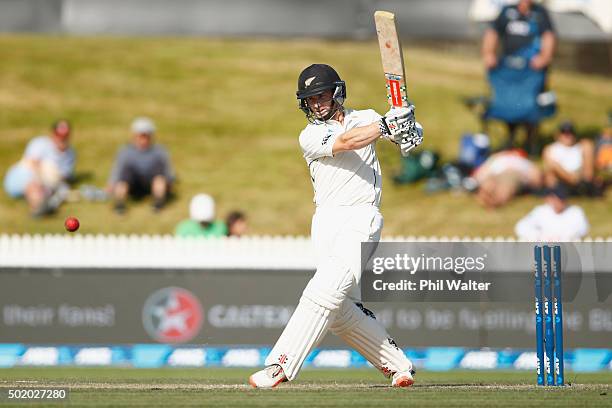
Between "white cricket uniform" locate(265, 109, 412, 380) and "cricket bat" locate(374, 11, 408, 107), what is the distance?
0.92 feet

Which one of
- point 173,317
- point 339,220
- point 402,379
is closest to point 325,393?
point 402,379

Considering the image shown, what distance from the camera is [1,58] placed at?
18.4 m

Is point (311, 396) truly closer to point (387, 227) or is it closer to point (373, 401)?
point (373, 401)

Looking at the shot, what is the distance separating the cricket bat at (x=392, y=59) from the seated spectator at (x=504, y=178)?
7628 millimetres

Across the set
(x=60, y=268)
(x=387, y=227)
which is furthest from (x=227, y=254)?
(x=387, y=227)

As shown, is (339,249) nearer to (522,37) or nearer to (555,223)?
(555,223)

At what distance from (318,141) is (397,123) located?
502 mm

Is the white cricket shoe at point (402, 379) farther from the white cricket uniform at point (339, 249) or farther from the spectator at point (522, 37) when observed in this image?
the spectator at point (522, 37)

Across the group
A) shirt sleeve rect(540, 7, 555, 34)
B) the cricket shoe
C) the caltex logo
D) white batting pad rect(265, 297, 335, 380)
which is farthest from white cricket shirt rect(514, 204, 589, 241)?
the cricket shoe

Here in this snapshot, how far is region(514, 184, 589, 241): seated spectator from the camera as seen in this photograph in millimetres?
11445

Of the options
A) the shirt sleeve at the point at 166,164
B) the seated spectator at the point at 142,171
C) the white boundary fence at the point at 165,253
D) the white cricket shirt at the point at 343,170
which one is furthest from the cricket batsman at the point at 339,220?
the shirt sleeve at the point at 166,164

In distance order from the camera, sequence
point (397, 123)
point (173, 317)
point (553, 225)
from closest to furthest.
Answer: point (397, 123) < point (173, 317) < point (553, 225)

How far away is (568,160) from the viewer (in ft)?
45.3

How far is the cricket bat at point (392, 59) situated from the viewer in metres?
6.31
